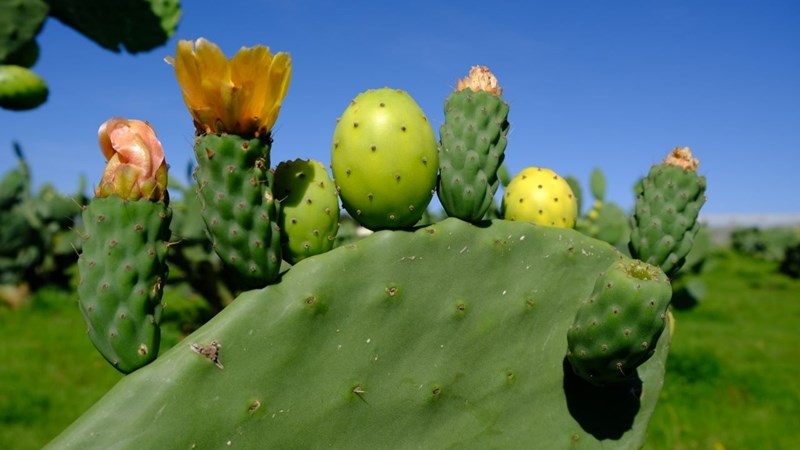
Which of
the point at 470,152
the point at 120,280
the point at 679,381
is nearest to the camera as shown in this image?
the point at 120,280

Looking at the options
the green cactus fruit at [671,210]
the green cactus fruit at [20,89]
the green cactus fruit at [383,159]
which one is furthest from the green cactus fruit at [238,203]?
the green cactus fruit at [20,89]

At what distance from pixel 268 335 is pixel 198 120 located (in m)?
0.32

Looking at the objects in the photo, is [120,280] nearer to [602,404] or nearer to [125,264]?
[125,264]

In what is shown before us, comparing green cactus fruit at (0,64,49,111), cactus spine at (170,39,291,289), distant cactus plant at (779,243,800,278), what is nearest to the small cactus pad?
cactus spine at (170,39,291,289)

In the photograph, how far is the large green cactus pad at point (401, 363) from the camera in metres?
0.96

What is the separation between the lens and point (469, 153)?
4.01ft

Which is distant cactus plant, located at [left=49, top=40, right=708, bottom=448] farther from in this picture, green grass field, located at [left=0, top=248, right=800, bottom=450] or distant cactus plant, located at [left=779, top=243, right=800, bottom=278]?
distant cactus plant, located at [left=779, top=243, right=800, bottom=278]

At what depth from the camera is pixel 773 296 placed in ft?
37.4

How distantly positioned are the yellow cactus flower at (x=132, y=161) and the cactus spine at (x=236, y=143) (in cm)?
6

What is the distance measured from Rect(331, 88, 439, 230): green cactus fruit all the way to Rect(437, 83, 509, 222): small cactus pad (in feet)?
0.14

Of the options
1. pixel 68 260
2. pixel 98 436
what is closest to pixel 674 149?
pixel 98 436

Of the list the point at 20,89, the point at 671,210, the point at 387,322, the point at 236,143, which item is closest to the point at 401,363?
the point at 387,322

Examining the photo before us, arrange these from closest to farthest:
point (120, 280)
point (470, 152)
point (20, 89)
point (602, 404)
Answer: point (120, 280) → point (470, 152) → point (602, 404) → point (20, 89)

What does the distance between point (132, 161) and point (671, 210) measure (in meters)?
0.98
